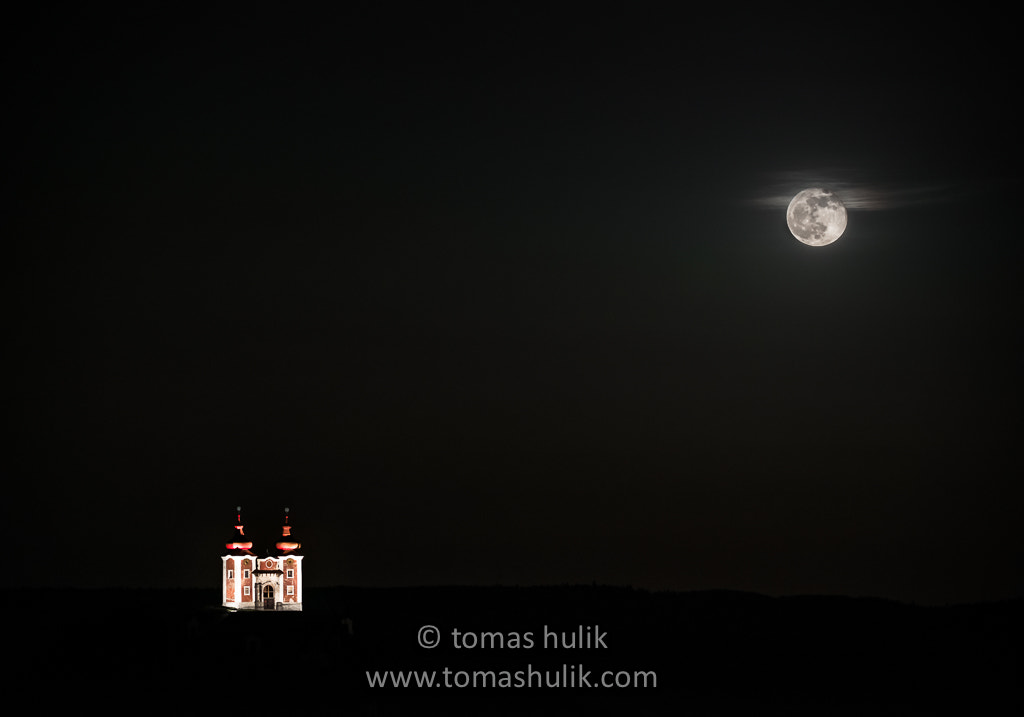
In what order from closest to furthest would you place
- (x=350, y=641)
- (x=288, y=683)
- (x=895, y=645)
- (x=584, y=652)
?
(x=288, y=683), (x=350, y=641), (x=584, y=652), (x=895, y=645)

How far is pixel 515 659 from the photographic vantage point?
234 feet

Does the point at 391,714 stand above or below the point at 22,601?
below

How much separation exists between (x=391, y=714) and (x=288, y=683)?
24.4ft

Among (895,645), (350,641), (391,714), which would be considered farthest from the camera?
(895,645)

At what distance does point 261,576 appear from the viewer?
65812mm

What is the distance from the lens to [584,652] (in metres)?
77.4

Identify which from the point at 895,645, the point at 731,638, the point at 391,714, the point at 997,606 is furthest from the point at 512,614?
the point at 391,714

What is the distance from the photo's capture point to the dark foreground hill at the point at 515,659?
59406 mm

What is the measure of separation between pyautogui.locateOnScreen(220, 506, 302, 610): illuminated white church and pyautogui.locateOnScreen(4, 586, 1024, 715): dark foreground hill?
1635mm

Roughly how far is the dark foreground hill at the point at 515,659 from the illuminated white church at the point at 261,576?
64.4 inches

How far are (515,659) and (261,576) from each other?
14.6 metres

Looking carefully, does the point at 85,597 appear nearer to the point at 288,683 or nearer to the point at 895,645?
the point at 288,683

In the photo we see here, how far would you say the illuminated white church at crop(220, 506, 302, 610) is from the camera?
2576 inches

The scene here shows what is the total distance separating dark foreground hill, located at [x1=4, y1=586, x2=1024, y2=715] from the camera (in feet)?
195
